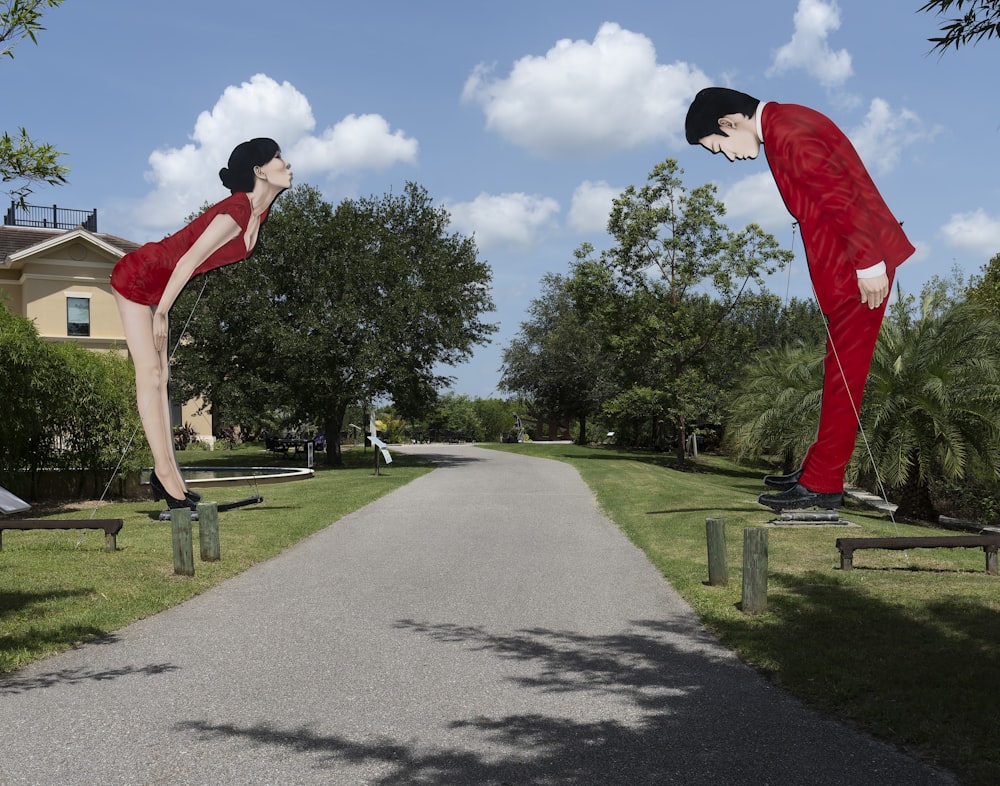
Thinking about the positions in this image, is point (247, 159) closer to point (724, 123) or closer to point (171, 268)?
point (171, 268)

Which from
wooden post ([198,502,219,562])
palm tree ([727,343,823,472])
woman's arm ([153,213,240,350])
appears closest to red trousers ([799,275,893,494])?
palm tree ([727,343,823,472])

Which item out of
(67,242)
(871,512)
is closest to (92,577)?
(871,512)

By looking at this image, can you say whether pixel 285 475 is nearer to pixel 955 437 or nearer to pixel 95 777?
pixel 955 437

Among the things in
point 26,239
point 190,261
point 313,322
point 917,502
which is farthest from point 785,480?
point 26,239

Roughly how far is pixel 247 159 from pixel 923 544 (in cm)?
1143

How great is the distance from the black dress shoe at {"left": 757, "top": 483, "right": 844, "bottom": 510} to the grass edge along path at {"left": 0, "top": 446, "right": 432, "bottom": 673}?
23.0 feet

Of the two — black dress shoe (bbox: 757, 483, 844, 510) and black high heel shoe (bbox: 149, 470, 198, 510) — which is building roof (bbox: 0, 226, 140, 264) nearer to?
black high heel shoe (bbox: 149, 470, 198, 510)

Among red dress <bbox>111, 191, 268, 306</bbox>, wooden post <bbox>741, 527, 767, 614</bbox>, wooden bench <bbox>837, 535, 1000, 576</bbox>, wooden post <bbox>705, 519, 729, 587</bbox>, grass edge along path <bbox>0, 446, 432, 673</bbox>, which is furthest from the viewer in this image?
red dress <bbox>111, 191, 268, 306</bbox>

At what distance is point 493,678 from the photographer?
6457mm

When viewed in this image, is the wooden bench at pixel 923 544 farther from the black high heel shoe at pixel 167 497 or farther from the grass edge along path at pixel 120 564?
the black high heel shoe at pixel 167 497

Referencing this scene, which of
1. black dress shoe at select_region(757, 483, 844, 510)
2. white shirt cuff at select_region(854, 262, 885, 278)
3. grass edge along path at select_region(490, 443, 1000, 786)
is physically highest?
white shirt cuff at select_region(854, 262, 885, 278)

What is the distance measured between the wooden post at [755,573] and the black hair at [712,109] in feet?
22.0

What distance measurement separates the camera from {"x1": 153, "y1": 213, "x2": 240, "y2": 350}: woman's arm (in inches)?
Answer: 585

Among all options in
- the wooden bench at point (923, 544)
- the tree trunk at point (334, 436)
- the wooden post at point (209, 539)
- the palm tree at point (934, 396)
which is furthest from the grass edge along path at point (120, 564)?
the tree trunk at point (334, 436)
